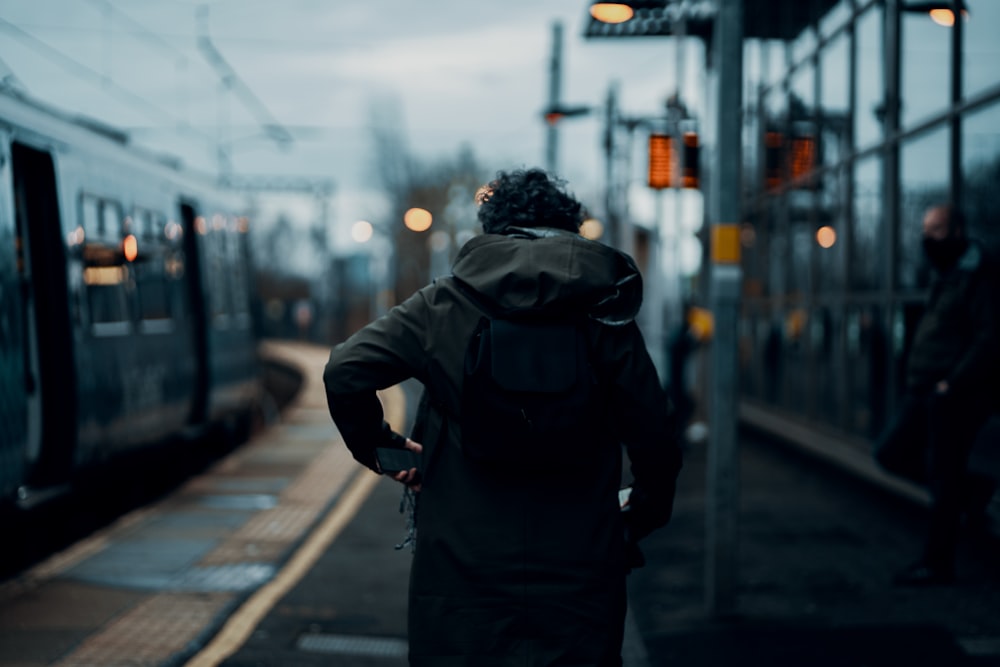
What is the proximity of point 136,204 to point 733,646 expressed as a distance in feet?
23.2

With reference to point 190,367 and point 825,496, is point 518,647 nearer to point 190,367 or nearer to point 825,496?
point 825,496

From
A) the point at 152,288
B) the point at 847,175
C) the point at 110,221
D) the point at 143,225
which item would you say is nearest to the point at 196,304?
the point at 152,288

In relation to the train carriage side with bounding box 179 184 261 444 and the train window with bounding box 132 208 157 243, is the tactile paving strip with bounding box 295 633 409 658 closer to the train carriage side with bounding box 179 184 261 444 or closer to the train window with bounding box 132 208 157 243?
the train window with bounding box 132 208 157 243

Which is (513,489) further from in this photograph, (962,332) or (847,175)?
(847,175)

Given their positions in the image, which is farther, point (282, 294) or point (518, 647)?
point (282, 294)

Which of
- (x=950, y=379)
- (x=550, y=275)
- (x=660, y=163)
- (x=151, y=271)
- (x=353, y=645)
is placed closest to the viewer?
(x=550, y=275)

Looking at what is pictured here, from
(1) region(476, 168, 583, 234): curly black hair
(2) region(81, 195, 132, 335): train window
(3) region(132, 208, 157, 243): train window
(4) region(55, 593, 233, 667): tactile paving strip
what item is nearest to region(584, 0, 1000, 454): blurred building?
(1) region(476, 168, 583, 234): curly black hair

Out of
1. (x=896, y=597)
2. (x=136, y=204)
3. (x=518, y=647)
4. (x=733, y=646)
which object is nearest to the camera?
(x=518, y=647)

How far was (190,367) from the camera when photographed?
12305 millimetres

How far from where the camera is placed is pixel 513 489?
2.63 metres

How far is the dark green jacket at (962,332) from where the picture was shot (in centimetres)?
566

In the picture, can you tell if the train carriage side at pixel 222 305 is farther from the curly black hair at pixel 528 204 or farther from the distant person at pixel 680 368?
the curly black hair at pixel 528 204

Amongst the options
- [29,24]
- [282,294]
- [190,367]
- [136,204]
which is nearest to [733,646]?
[136,204]

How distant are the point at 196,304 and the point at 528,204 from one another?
1055 cm
